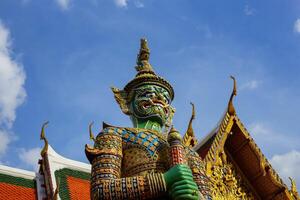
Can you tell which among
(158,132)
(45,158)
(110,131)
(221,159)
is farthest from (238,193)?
(45,158)

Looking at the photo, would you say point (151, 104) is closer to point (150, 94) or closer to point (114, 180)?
point (150, 94)

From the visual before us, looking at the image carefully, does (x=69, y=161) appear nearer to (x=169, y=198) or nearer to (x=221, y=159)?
(x=221, y=159)

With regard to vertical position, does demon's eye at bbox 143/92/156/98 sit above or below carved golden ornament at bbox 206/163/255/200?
above

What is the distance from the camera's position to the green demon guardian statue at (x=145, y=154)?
3922 millimetres

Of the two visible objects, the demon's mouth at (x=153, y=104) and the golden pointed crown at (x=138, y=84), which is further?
the golden pointed crown at (x=138, y=84)

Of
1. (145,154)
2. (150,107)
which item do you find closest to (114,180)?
(145,154)

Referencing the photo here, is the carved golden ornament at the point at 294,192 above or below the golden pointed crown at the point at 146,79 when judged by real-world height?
below

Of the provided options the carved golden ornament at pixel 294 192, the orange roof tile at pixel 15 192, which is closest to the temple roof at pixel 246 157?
the carved golden ornament at pixel 294 192

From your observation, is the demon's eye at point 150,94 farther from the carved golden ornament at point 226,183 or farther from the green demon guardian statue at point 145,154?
the carved golden ornament at point 226,183

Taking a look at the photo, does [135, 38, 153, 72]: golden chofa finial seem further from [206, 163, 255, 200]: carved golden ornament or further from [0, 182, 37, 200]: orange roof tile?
[0, 182, 37, 200]: orange roof tile

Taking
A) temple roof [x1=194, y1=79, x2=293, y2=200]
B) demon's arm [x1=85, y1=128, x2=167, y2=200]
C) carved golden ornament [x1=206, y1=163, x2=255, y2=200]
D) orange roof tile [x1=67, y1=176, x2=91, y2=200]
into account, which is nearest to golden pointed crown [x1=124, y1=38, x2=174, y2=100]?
demon's arm [x1=85, y1=128, x2=167, y2=200]

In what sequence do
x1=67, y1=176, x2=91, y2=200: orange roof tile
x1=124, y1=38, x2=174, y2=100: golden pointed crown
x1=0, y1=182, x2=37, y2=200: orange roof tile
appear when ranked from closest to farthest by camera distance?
x1=124, y1=38, x2=174, y2=100: golden pointed crown
x1=0, y1=182, x2=37, y2=200: orange roof tile
x1=67, y1=176, x2=91, y2=200: orange roof tile

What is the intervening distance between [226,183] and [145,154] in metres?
1.82

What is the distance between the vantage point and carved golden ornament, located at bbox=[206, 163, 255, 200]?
18.4ft
